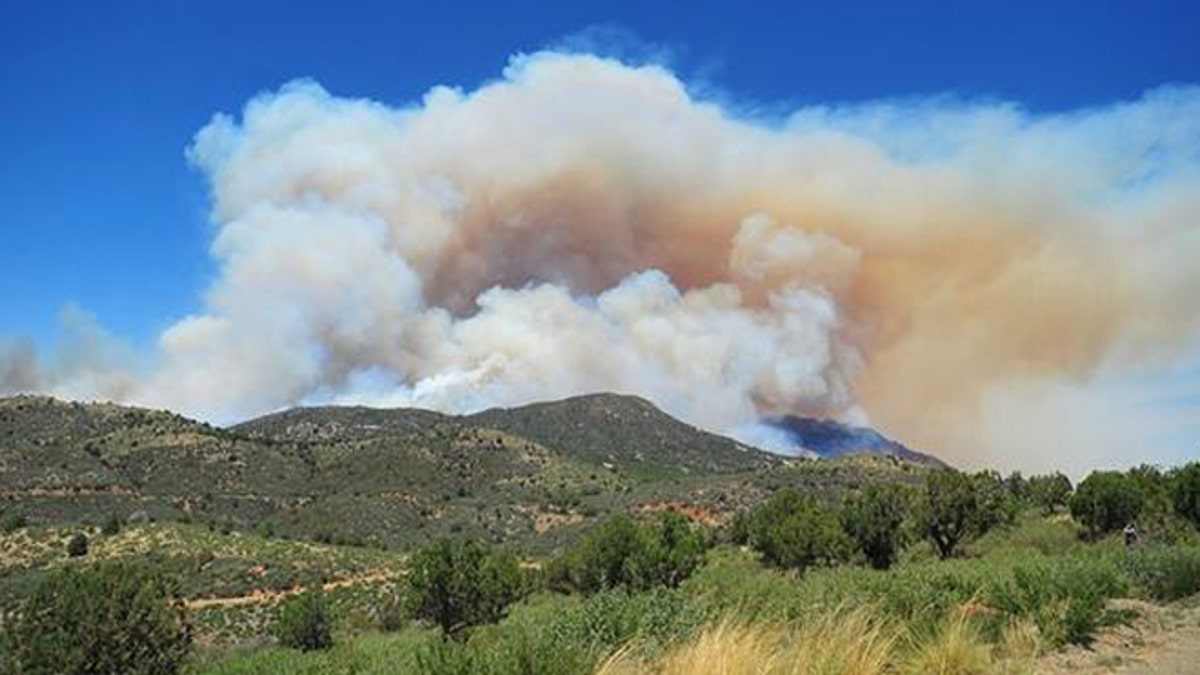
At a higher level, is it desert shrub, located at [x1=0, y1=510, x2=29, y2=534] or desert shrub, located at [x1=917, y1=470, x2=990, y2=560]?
desert shrub, located at [x1=0, y1=510, x2=29, y2=534]

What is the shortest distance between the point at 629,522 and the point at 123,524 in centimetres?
4946

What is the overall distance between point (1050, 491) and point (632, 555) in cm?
3883

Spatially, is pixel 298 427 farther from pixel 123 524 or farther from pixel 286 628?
pixel 286 628

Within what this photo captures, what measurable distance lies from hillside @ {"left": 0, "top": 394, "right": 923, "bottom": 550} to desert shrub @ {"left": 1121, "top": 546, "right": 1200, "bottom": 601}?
2611 inches

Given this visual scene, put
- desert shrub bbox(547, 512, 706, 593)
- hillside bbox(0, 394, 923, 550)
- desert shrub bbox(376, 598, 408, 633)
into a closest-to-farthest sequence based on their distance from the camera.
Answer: desert shrub bbox(547, 512, 706, 593) → desert shrub bbox(376, 598, 408, 633) → hillside bbox(0, 394, 923, 550)

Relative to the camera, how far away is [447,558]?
41.8 m

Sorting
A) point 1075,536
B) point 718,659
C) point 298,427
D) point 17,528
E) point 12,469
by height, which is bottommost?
point 718,659

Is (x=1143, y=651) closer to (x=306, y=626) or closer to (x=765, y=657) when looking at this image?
(x=765, y=657)

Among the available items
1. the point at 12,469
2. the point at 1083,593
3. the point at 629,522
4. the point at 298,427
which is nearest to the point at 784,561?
the point at 629,522

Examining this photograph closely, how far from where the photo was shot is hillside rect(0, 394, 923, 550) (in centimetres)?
9094

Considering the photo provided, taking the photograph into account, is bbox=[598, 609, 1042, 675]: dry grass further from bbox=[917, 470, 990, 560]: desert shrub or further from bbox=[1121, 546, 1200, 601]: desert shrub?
bbox=[917, 470, 990, 560]: desert shrub

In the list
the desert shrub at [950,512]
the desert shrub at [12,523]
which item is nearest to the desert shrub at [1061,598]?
the desert shrub at [950,512]

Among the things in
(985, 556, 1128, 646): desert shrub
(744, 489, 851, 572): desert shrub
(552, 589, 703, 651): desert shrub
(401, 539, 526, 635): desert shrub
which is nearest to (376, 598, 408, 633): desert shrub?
(401, 539, 526, 635): desert shrub

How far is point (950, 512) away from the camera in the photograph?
1914 inches
